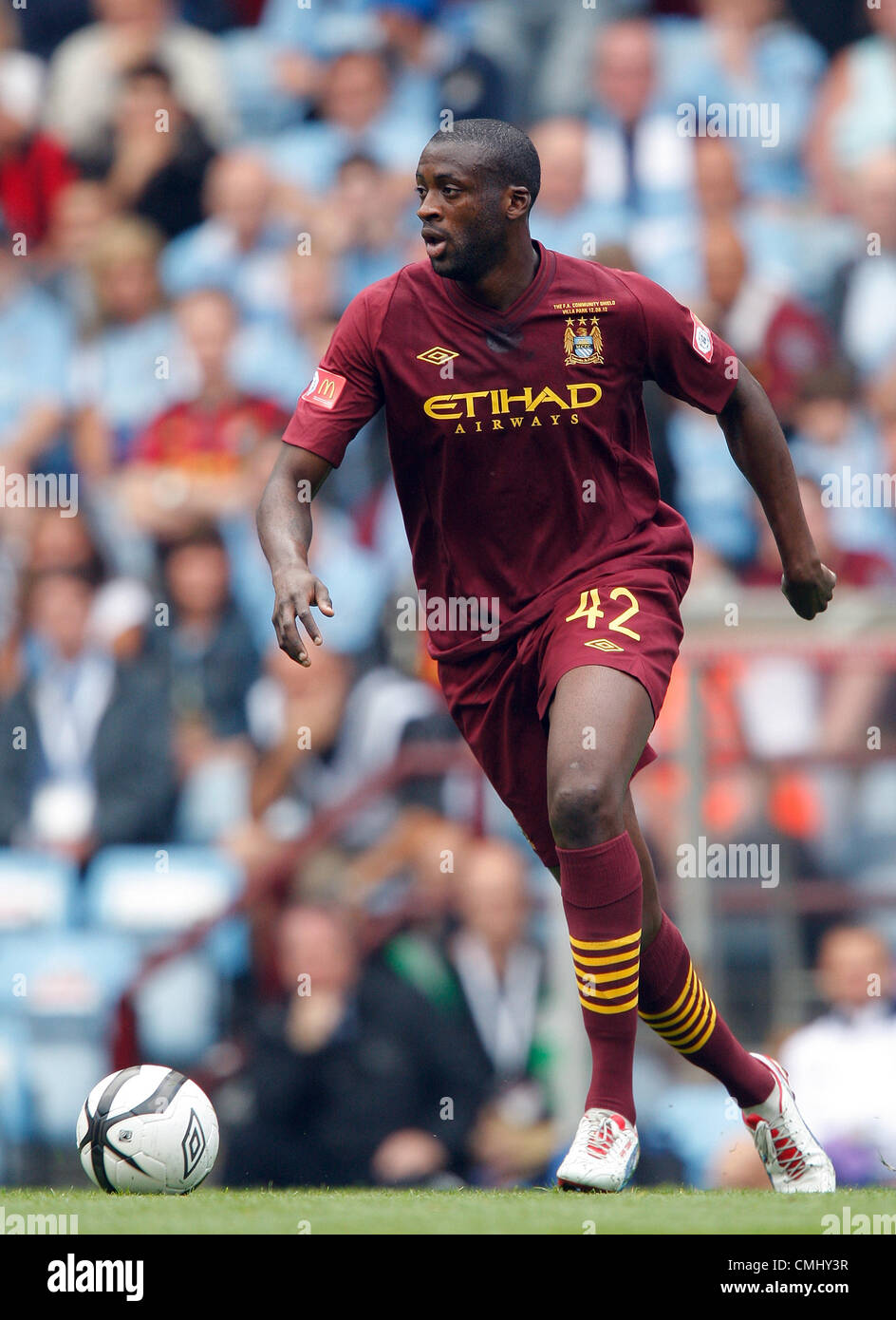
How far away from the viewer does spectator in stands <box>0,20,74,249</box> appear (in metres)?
10.8

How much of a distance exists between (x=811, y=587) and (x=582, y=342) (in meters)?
0.86

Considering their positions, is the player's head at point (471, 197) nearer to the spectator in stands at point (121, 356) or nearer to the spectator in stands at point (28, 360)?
the spectator in stands at point (121, 356)

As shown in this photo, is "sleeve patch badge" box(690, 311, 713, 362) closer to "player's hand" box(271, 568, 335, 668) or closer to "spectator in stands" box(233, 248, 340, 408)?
"player's hand" box(271, 568, 335, 668)

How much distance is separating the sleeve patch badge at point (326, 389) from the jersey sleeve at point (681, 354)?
753 mm

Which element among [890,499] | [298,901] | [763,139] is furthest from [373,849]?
[763,139]

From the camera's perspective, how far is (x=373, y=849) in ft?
27.0

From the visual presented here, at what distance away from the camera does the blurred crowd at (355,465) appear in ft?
24.3

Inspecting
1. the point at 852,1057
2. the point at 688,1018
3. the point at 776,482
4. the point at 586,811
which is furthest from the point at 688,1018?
the point at 852,1057

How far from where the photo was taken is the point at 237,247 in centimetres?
1043

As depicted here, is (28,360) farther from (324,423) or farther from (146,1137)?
(146,1137)

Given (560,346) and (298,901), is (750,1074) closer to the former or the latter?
(560,346)

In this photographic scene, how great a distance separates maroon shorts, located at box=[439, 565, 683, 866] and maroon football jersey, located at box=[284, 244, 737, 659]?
0.06 metres

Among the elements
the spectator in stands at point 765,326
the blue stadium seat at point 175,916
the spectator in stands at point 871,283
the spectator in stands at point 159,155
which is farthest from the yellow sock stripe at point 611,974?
the spectator in stands at point 159,155

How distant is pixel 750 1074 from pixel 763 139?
6.24m
